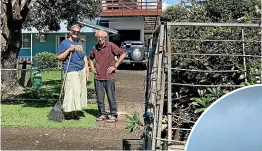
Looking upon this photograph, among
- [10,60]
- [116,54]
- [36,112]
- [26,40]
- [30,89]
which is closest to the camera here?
[116,54]

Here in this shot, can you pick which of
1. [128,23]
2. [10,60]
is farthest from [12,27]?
[128,23]

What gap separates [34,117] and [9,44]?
19.0 ft

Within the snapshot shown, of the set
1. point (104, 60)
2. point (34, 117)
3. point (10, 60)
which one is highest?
point (104, 60)

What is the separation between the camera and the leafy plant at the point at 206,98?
195 inches

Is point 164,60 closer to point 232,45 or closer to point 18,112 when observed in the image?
point 232,45

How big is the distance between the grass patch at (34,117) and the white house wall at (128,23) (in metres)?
23.9

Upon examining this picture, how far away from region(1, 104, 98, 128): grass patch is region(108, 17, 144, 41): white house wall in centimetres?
2385

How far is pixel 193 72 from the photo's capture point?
18.7ft

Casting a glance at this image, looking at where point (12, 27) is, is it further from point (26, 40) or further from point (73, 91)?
point (26, 40)

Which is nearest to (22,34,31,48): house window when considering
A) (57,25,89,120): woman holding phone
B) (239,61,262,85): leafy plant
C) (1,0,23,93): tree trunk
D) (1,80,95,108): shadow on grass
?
(1,0,23,93): tree trunk

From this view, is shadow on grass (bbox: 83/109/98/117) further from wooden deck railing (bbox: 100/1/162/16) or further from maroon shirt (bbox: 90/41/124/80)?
wooden deck railing (bbox: 100/1/162/16)

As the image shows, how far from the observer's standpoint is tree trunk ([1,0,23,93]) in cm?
1373

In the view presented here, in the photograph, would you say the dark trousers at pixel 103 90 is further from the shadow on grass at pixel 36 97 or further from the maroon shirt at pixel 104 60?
the shadow on grass at pixel 36 97

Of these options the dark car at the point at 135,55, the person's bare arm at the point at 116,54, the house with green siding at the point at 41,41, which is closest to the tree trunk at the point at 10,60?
the person's bare arm at the point at 116,54
